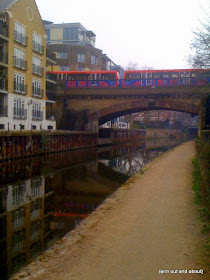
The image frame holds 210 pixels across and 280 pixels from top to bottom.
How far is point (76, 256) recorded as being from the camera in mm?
5496

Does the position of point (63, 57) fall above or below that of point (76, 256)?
above

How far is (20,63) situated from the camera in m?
32.2

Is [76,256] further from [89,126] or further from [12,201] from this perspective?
[89,126]

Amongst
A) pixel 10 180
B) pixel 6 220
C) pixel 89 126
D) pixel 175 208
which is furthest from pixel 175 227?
pixel 89 126

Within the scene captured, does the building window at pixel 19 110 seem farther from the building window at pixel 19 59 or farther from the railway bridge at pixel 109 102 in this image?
the railway bridge at pixel 109 102

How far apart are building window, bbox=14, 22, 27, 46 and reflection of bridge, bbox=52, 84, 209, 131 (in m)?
10.6

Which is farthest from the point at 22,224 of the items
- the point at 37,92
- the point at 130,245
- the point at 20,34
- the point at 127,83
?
the point at 127,83

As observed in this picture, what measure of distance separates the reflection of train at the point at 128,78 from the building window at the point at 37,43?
24.9 ft

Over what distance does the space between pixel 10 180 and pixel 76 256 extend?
433 inches

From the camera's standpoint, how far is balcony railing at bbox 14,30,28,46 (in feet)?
103

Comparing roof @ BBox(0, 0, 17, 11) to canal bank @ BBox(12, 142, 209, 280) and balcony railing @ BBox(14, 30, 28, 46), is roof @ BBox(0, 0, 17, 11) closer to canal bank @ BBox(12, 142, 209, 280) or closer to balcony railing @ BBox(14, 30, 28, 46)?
balcony railing @ BBox(14, 30, 28, 46)

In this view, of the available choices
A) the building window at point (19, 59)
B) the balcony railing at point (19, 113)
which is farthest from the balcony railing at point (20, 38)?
the balcony railing at point (19, 113)

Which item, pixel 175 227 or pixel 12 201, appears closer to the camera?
pixel 175 227

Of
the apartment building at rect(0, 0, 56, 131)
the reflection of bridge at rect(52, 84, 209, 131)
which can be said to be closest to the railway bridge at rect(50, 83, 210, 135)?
the reflection of bridge at rect(52, 84, 209, 131)
